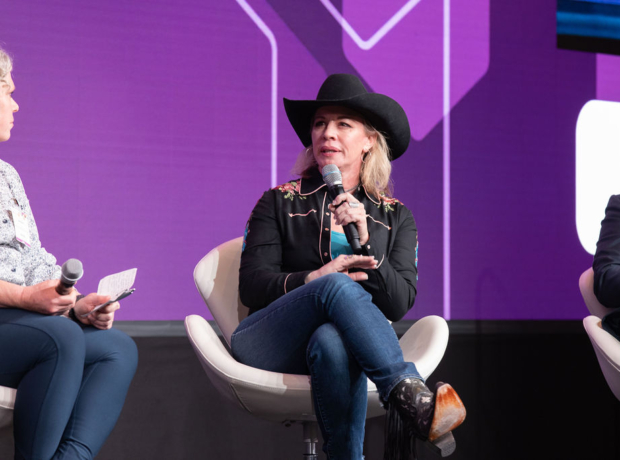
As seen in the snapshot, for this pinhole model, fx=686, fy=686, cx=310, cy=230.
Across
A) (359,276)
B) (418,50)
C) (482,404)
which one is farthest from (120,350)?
(418,50)

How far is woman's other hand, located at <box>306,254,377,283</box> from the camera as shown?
6.22 ft

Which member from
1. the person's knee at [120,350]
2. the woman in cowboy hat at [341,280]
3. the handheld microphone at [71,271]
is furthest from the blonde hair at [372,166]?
the handheld microphone at [71,271]

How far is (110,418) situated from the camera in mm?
1716

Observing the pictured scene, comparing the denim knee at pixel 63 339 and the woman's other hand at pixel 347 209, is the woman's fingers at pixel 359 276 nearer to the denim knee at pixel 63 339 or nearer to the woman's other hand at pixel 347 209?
the woman's other hand at pixel 347 209

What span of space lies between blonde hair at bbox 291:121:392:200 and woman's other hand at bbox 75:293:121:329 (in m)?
0.86

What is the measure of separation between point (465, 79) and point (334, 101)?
43.6 inches

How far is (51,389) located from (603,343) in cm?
156

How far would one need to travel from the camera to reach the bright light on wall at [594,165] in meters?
3.25

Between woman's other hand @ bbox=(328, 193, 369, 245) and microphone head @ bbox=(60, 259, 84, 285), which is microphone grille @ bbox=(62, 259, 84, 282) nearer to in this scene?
microphone head @ bbox=(60, 259, 84, 285)

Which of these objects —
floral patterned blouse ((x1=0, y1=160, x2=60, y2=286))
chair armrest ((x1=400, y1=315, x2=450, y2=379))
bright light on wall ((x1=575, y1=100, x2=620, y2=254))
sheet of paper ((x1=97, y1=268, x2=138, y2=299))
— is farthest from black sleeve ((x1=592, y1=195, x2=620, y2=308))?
floral patterned blouse ((x1=0, y1=160, x2=60, y2=286))

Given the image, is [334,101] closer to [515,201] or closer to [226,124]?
[226,124]

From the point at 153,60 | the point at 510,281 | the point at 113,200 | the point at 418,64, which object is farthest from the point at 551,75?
the point at 113,200

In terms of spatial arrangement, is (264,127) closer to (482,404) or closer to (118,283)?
(118,283)

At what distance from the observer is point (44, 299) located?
1.63 metres
